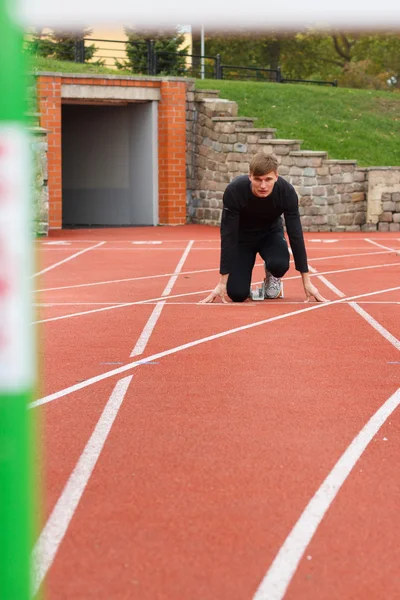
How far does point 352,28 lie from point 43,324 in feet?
28.0

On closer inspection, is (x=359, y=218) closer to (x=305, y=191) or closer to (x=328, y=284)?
(x=305, y=191)

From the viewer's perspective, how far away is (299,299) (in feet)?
39.0

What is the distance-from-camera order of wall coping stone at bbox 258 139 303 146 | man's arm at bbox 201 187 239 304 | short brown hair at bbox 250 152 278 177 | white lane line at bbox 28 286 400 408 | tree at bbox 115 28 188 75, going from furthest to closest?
tree at bbox 115 28 188 75, wall coping stone at bbox 258 139 303 146, man's arm at bbox 201 187 239 304, short brown hair at bbox 250 152 278 177, white lane line at bbox 28 286 400 408

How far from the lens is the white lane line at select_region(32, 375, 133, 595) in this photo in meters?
3.52

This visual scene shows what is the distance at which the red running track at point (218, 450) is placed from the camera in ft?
11.3

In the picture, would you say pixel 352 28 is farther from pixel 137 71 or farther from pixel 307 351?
pixel 137 71

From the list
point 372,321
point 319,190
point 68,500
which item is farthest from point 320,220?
point 68,500

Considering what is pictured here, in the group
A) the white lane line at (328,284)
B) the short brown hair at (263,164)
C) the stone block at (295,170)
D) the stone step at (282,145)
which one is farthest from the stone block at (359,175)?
the short brown hair at (263,164)

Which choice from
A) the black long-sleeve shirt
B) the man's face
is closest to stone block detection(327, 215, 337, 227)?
the black long-sleeve shirt

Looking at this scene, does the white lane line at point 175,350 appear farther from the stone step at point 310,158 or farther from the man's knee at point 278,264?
the stone step at point 310,158

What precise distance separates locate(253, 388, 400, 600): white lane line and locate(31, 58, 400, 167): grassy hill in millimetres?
21846

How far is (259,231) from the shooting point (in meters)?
11.4

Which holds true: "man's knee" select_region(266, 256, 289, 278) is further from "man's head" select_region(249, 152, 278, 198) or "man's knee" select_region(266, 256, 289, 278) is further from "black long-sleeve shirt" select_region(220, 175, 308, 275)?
"man's head" select_region(249, 152, 278, 198)

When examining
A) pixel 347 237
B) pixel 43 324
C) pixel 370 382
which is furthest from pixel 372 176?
pixel 370 382
